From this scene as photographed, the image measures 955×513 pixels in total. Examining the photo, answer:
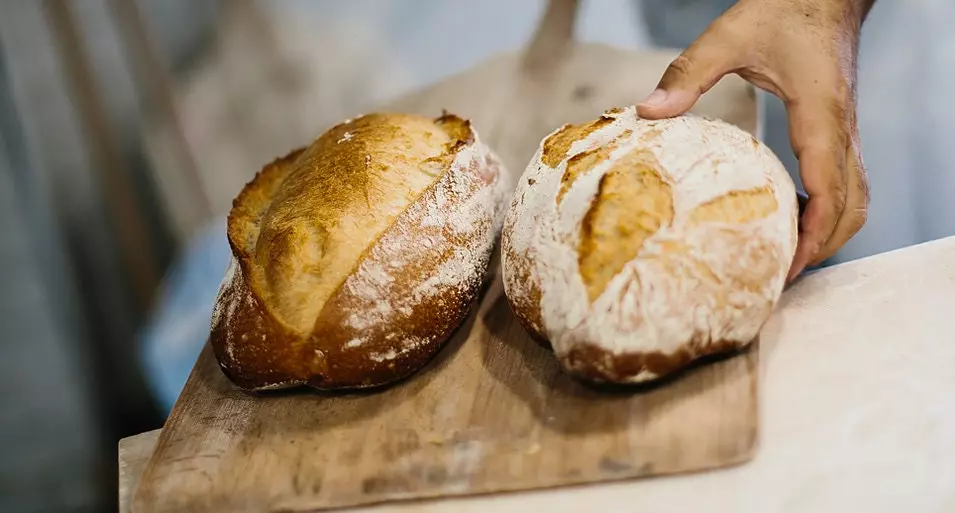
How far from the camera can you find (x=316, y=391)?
1072mm

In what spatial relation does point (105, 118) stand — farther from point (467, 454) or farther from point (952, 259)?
point (952, 259)

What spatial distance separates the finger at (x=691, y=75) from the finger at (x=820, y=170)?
125 millimetres

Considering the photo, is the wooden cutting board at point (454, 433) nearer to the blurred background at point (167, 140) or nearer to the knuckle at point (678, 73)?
the knuckle at point (678, 73)

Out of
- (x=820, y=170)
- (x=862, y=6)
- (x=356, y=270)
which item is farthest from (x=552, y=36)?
(x=356, y=270)

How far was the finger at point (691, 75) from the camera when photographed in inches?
42.4

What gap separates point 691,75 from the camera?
3.59 feet

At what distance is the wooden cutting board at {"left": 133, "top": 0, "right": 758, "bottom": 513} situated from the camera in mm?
877

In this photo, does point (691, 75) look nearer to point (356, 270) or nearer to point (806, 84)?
point (806, 84)

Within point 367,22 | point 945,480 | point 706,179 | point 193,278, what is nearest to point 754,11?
point 706,179

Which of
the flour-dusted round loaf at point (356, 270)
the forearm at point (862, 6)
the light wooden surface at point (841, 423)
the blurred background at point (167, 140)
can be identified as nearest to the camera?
the light wooden surface at point (841, 423)

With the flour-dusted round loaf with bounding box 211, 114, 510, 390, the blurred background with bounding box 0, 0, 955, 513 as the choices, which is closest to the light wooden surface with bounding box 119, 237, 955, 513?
the flour-dusted round loaf with bounding box 211, 114, 510, 390

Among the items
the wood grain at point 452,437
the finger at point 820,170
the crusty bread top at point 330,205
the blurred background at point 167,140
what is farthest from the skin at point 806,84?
the blurred background at point 167,140

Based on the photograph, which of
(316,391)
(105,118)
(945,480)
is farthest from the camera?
(105,118)

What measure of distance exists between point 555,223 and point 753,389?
294mm
